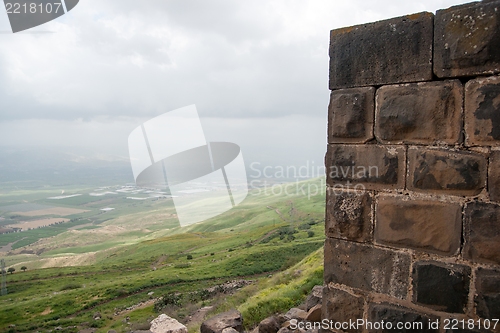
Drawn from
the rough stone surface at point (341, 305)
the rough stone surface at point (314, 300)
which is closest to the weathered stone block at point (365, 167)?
the rough stone surface at point (341, 305)

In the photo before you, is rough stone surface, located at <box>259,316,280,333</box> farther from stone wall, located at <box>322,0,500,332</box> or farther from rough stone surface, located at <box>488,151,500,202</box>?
rough stone surface, located at <box>488,151,500,202</box>

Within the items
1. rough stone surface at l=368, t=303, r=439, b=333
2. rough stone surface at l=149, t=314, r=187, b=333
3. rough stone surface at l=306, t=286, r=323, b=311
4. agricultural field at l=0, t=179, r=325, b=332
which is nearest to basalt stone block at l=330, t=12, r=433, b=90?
rough stone surface at l=368, t=303, r=439, b=333

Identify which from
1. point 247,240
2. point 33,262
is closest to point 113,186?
point 33,262

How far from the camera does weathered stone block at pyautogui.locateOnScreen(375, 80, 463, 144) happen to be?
235cm

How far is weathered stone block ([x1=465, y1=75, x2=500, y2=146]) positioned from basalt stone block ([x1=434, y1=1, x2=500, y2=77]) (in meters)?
0.08

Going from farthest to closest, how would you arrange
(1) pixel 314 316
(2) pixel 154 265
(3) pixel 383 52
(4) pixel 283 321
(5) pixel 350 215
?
1. (2) pixel 154 265
2. (4) pixel 283 321
3. (1) pixel 314 316
4. (5) pixel 350 215
5. (3) pixel 383 52

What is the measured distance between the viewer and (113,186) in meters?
175

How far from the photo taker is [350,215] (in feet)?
9.27

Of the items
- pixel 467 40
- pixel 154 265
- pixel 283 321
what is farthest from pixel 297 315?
pixel 154 265

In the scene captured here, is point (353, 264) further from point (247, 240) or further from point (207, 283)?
point (247, 240)

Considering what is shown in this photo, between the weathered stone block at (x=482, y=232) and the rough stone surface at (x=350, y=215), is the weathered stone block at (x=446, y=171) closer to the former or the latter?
the weathered stone block at (x=482, y=232)

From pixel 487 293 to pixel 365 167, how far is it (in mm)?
1148

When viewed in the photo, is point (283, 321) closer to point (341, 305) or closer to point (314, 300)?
point (314, 300)

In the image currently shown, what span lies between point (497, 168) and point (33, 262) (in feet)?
259
